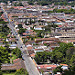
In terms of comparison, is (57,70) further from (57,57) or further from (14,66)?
(14,66)

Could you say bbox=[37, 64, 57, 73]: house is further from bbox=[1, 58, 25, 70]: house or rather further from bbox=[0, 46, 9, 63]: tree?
bbox=[0, 46, 9, 63]: tree

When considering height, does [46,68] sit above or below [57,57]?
below

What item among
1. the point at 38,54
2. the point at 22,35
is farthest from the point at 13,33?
the point at 38,54

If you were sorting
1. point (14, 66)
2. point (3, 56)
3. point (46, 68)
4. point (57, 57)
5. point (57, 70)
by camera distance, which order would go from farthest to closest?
point (3, 56) → point (57, 57) → point (14, 66) → point (46, 68) → point (57, 70)

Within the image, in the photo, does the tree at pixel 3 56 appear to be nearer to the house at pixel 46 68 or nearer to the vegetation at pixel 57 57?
the vegetation at pixel 57 57

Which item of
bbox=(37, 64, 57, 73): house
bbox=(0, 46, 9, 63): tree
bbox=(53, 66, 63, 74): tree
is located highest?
bbox=(0, 46, 9, 63): tree

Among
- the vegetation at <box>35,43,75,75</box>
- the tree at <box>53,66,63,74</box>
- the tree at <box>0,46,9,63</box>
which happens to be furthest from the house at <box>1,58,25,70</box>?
the tree at <box>53,66,63,74</box>

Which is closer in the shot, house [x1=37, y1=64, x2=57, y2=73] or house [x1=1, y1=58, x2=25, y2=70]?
house [x1=37, y1=64, x2=57, y2=73]

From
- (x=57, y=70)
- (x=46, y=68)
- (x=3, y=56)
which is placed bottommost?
(x=46, y=68)

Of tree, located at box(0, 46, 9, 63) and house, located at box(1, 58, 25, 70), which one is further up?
tree, located at box(0, 46, 9, 63)

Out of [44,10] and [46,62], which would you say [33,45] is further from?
[44,10]

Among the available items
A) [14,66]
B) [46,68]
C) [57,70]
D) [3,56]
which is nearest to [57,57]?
[46,68]
